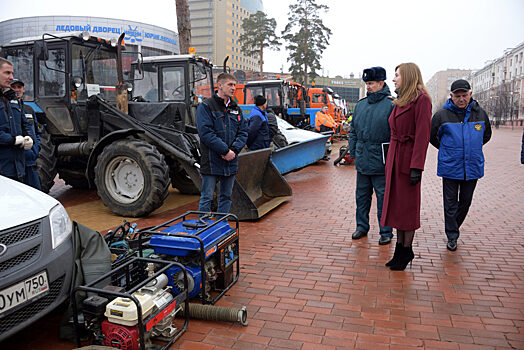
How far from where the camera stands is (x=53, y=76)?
675 centimetres

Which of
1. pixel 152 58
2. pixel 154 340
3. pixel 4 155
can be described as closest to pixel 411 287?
pixel 154 340

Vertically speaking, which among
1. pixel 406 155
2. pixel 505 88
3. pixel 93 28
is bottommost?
pixel 406 155

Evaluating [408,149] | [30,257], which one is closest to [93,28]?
[408,149]

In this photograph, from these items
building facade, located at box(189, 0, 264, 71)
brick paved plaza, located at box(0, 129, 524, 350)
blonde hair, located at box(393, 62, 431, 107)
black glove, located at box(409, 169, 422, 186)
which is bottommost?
brick paved plaza, located at box(0, 129, 524, 350)

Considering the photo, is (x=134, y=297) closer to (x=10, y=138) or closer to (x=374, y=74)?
(x=10, y=138)

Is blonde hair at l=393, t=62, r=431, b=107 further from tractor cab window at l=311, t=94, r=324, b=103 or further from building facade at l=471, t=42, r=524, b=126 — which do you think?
building facade at l=471, t=42, r=524, b=126

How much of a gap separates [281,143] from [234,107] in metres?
5.69

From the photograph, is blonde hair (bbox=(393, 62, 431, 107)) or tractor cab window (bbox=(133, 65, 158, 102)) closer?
blonde hair (bbox=(393, 62, 431, 107))

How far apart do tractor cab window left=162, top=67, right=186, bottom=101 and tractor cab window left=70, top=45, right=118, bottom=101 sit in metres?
0.98

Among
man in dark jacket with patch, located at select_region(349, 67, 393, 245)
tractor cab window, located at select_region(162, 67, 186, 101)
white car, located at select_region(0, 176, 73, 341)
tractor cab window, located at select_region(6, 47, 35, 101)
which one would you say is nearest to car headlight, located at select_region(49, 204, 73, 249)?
white car, located at select_region(0, 176, 73, 341)

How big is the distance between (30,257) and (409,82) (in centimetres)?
355

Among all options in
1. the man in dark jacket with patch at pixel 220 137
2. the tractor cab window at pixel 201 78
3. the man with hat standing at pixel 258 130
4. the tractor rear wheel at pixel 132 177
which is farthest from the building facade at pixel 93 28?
the man in dark jacket with patch at pixel 220 137

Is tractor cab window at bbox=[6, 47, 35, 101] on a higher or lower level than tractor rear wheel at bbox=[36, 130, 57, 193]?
higher

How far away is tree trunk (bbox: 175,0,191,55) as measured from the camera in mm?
11945
